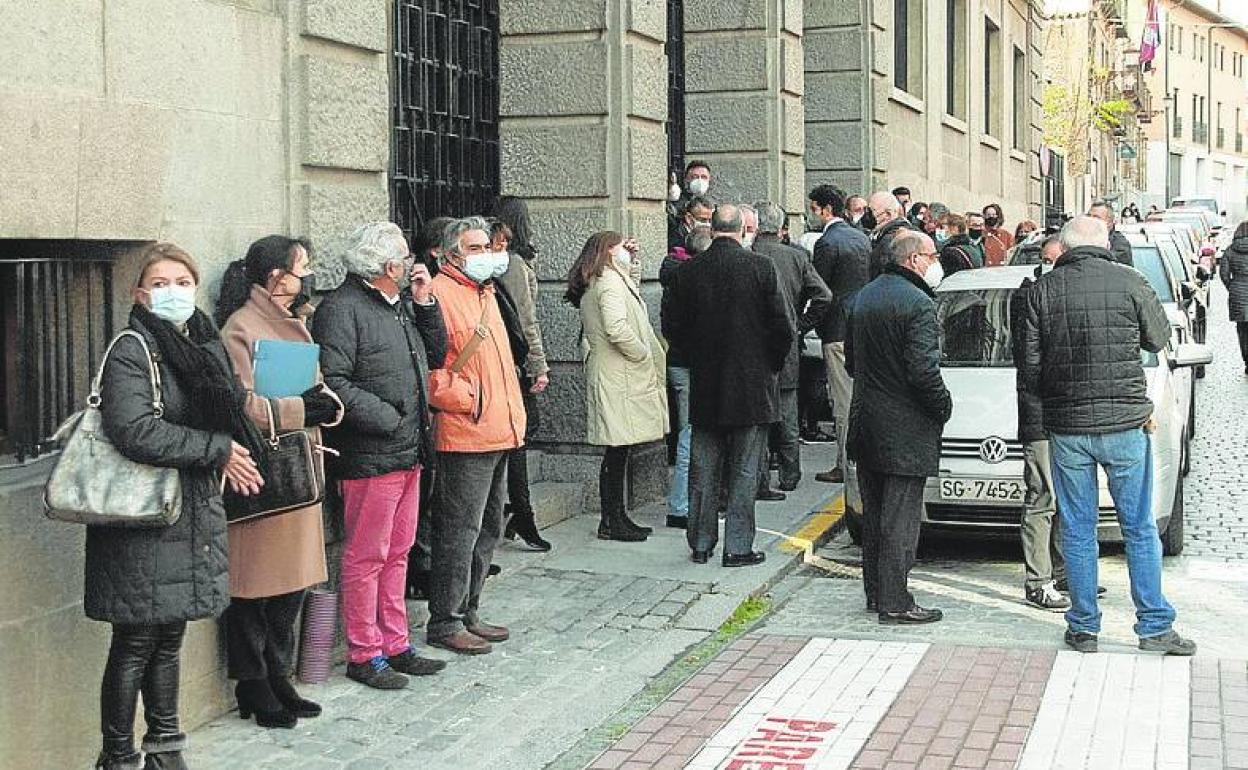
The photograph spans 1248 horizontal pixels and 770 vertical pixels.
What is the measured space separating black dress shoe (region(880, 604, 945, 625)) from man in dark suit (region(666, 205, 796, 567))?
48.4 inches

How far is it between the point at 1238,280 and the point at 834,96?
5886 millimetres

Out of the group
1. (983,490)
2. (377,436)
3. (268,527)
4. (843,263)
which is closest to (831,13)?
(843,263)

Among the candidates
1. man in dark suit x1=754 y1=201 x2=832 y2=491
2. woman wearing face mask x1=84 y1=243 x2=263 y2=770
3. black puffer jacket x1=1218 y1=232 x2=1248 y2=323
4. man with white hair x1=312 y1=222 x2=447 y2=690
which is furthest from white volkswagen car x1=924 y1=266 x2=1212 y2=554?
black puffer jacket x1=1218 y1=232 x2=1248 y2=323

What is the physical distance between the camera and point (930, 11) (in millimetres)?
23266

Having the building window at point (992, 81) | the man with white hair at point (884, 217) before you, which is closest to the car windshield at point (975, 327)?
the man with white hair at point (884, 217)

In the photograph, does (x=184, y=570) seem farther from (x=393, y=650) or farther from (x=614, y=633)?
(x=614, y=633)

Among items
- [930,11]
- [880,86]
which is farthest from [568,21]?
[930,11]

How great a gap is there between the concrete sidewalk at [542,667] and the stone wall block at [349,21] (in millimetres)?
2714

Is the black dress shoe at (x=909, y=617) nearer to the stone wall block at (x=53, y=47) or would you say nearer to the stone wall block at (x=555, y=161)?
the stone wall block at (x=555, y=161)

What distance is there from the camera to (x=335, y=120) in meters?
7.55

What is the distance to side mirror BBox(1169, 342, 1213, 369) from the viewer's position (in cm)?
1014

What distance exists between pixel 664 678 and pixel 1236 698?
2358mm

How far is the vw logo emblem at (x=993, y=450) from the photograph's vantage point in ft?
31.2

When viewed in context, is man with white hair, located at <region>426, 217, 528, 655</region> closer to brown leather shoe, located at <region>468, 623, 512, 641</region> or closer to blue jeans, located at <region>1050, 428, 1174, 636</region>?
brown leather shoe, located at <region>468, 623, 512, 641</region>
